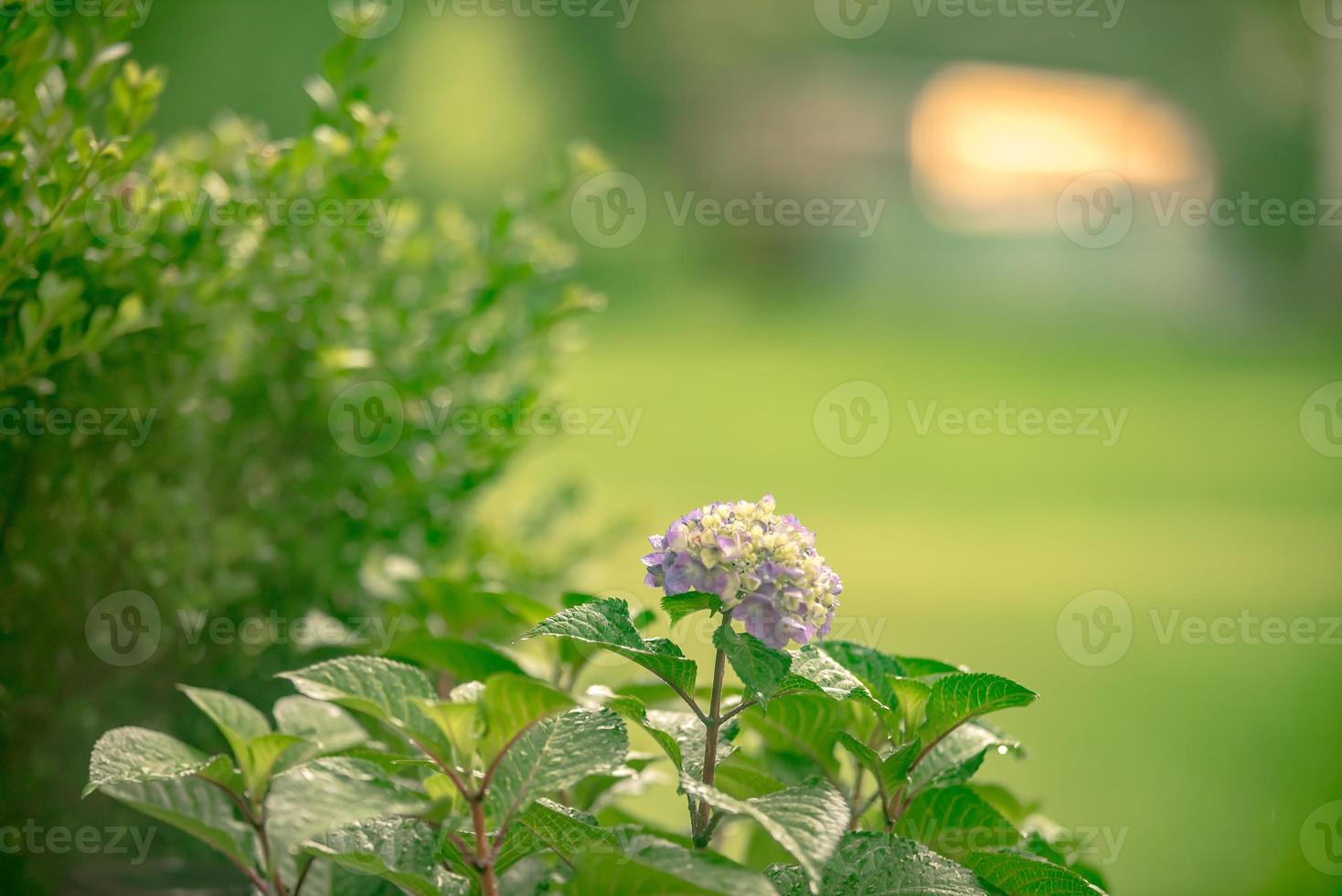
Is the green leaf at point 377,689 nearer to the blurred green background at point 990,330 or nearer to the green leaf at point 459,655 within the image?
the green leaf at point 459,655

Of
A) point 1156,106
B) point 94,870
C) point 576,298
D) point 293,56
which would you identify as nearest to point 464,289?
point 576,298

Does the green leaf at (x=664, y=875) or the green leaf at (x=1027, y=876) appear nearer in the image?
the green leaf at (x=664, y=875)

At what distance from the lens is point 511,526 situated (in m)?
1.68

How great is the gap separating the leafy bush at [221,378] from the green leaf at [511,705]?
0.26 meters

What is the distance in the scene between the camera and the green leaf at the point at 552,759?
0.71 m

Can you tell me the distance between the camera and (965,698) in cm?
77

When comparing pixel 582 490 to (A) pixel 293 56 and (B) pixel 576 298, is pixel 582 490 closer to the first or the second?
(B) pixel 576 298

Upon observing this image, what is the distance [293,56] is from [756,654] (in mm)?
8195

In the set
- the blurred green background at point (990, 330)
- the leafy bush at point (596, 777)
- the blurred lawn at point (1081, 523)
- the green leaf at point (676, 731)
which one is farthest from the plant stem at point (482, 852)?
the blurred green background at point (990, 330)

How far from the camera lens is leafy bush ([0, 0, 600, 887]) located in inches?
40.3

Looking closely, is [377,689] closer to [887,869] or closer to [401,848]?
[401,848]

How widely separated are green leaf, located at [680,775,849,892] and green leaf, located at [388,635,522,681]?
0.28m

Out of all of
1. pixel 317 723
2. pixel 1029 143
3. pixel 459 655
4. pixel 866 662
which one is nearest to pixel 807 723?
pixel 866 662

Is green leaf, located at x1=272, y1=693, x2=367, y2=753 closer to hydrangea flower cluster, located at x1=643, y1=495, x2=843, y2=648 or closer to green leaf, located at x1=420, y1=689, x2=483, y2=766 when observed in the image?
green leaf, located at x1=420, y1=689, x2=483, y2=766
